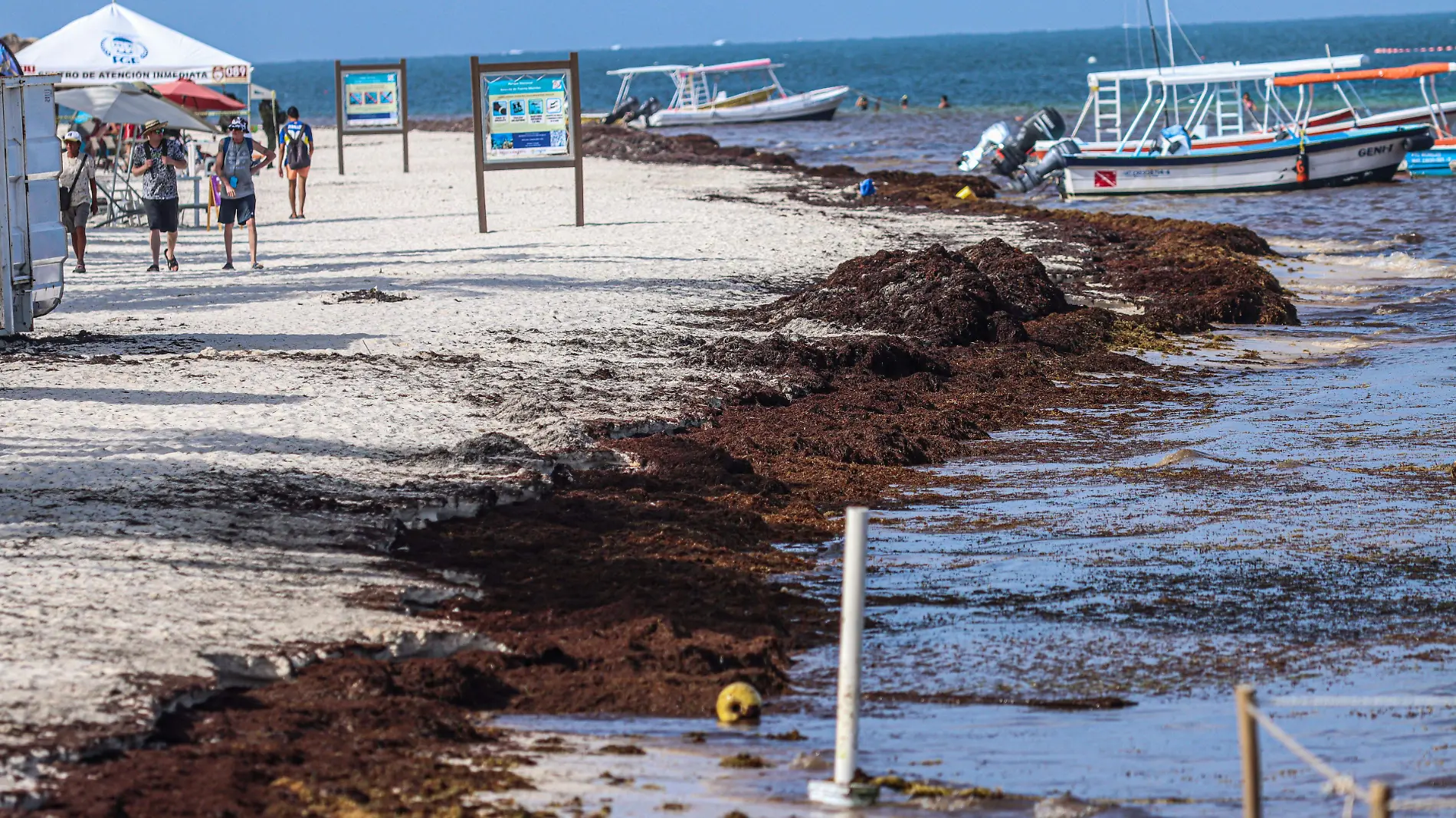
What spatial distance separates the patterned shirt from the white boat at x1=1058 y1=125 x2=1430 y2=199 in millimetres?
17355

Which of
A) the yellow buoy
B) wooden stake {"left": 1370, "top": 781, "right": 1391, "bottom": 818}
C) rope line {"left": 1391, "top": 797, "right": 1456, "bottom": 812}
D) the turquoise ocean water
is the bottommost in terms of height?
rope line {"left": 1391, "top": 797, "right": 1456, "bottom": 812}

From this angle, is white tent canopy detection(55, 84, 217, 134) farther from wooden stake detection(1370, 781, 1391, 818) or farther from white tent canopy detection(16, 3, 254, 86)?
wooden stake detection(1370, 781, 1391, 818)

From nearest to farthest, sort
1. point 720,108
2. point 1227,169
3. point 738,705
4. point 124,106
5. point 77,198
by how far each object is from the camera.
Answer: point 738,705
point 77,198
point 124,106
point 1227,169
point 720,108

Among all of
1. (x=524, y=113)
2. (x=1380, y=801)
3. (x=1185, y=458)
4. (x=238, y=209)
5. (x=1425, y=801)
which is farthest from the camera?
(x=524, y=113)

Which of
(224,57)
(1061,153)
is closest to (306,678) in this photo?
(224,57)

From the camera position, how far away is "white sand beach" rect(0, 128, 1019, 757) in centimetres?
585

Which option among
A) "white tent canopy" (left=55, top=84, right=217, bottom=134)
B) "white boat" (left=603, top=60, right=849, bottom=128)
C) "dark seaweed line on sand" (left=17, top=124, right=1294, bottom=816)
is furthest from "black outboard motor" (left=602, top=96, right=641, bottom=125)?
"dark seaweed line on sand" (left=17, top=124, right=1294, bottom=816)

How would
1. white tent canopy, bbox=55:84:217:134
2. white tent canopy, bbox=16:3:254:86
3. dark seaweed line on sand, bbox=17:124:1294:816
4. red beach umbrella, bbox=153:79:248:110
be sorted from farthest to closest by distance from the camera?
red beach umbrella, bbox=153:79:248:110 < white tent canopy, bbox=16:3:254:86 < white tent canopy, bbox=55:84:217:134 < dark seaweed line on sand, bbox=17:124:1294:816

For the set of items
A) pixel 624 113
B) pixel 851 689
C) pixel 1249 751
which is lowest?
pixel 851 689

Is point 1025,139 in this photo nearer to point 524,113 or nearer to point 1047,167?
point 1047,167

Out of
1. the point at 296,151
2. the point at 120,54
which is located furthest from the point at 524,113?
the point at 120,54

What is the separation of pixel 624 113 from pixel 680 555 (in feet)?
170

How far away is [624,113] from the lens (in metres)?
57.8

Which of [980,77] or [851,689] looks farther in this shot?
[980,77]
